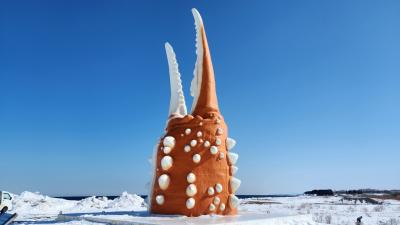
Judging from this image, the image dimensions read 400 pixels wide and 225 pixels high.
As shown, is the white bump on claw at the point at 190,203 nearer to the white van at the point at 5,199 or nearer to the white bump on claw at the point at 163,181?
the white bump on claw at the point at 163,181

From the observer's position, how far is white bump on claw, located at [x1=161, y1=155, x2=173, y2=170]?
1239cm

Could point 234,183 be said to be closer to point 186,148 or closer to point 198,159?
point 198,159

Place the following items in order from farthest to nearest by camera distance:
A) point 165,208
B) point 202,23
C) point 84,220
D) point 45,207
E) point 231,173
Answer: point 45,207, point 202,23, point 231,173, point 165,208, point 84,220

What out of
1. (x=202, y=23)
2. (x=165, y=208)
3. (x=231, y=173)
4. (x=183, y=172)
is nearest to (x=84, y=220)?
(x=165, y=208)

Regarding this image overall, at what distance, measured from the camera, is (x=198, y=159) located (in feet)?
40.5

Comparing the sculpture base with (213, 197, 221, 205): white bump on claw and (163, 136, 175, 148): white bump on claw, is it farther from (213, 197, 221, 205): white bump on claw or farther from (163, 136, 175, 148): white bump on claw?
(163, 136, 175, 148): white bump on claw

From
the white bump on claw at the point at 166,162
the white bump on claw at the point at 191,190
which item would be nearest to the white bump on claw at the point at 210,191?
the white bump on claw at the point at 191,190

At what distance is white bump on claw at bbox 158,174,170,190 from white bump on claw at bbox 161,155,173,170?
29 centimetres

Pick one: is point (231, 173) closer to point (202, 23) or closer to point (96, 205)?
point (202, 23)

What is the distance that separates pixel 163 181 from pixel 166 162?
0.63 meters

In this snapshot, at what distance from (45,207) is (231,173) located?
14.3 metres

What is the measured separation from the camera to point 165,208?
1230 cm

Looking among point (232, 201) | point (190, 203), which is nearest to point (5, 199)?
point (190, 203)

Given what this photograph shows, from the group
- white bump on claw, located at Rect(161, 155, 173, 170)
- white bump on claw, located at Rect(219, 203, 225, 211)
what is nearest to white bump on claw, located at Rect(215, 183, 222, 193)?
white bump on claw, located at Rect(219, 203, 225, 211)
